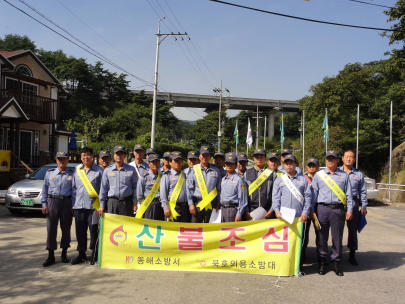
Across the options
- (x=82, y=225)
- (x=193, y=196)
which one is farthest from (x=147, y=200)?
(x=82, y=225)

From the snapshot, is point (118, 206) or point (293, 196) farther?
point (118, 206)

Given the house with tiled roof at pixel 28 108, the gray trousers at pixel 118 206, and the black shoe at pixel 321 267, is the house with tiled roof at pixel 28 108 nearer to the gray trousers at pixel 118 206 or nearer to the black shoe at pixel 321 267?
the gray trousers at pixel 118 206

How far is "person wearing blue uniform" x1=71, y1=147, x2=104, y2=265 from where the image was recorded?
6.09 meters

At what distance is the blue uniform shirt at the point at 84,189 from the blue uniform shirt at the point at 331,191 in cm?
373

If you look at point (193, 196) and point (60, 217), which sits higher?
point (193, 196)

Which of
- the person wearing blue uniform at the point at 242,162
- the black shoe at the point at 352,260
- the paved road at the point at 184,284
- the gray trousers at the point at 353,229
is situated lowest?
the paved road at the point at 184,284

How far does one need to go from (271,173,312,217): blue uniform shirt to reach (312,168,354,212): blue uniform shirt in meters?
0.34

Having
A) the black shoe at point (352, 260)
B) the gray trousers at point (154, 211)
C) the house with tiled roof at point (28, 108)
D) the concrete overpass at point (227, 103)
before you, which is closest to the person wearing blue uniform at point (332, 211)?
the black shoe at point (352, 260)

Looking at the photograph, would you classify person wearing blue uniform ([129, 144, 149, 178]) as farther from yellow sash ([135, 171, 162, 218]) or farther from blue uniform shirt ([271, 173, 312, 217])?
blue uniform shirt ([271, 173, 312, 217])

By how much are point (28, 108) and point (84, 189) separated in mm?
16777

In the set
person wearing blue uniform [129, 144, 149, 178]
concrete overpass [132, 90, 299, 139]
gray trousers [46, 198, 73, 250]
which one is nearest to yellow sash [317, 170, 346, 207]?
person wearing blue uniform [129, 144, 149, 178]

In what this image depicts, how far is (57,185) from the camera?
20.2ft

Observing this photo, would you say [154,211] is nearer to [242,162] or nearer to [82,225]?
[82,225]

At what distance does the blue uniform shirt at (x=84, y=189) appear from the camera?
241 inches
